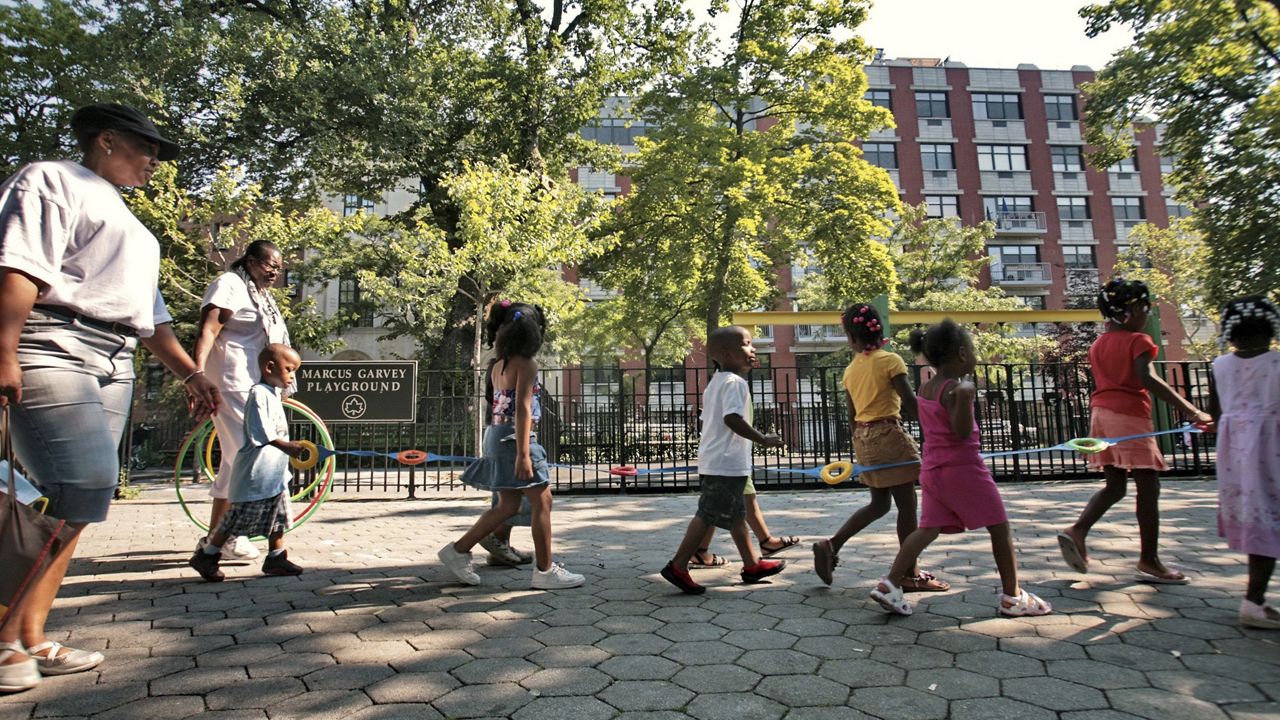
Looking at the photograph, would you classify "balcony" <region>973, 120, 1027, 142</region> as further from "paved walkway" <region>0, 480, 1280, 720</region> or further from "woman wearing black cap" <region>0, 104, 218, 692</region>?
"woman wearing black cap" <region>0, 104, 218, 692</region>

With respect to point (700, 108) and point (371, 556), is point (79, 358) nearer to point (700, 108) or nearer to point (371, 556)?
point (371, 556)

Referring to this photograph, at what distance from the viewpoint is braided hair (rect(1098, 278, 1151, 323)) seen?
4090mm

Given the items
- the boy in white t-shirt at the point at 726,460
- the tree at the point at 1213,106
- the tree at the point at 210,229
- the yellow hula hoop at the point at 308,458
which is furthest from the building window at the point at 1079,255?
the yellow hula hoop at the point at 308,458

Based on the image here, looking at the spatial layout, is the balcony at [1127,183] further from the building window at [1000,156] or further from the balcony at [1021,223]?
the building window at [1000,156]

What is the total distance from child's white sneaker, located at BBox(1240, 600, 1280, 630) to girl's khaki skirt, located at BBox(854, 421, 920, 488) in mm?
1521

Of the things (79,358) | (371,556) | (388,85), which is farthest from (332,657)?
(388,85)

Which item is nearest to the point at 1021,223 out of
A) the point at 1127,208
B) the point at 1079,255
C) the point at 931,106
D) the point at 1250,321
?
the point at 1079,255

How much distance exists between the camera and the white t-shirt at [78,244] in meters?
2.50

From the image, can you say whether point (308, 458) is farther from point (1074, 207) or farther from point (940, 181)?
point (1074, 207)

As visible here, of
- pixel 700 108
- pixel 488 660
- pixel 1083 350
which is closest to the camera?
pixel 488 660

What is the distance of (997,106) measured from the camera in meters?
46.4

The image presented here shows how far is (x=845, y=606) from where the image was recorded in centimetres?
362

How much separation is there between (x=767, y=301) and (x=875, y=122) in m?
10.4

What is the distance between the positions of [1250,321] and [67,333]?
530 cm
